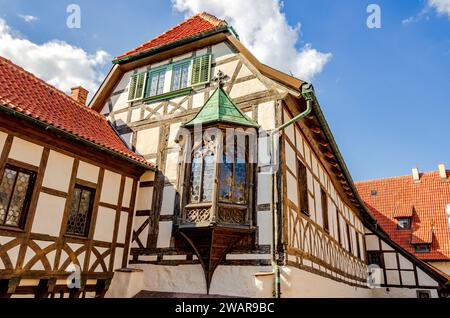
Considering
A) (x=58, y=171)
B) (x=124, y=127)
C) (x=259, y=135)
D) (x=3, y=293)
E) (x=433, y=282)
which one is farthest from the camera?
(x=433, y=282)

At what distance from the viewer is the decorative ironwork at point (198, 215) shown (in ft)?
26.8

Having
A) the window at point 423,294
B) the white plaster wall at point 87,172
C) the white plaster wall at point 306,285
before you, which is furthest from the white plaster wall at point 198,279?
the window at point 423,294

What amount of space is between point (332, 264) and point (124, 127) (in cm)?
864

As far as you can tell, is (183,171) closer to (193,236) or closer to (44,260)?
(193,236)

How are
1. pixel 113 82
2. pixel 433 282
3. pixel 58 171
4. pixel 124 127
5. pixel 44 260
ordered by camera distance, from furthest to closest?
pixel 433 282 < pixel 113 82 < pixel 124 127 < pixel 58 171 < pixel 44 260

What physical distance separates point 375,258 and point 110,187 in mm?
17437

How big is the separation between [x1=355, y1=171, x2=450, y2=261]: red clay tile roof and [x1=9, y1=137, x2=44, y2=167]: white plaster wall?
2183cm

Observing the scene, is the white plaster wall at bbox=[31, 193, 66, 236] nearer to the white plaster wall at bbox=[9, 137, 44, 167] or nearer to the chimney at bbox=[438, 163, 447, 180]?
the white plaster wall at bbox=[9, 137, 44, 167]

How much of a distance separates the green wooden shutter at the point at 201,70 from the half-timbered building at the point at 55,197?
307cm

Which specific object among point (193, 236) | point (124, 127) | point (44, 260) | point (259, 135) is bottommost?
point (44, 260)

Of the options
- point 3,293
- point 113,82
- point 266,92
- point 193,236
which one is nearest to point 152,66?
point 113,82

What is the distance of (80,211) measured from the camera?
855 centimetres

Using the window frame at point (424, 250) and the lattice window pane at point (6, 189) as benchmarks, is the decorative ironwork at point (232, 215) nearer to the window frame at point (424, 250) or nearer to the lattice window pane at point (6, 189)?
the lattice window pane at point (6, 189)

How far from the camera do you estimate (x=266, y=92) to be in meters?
9.52
